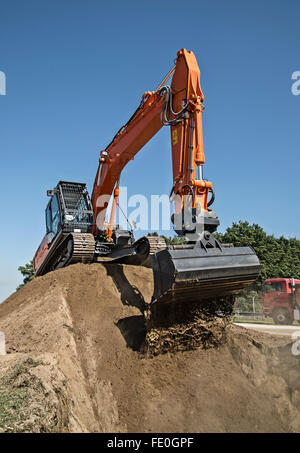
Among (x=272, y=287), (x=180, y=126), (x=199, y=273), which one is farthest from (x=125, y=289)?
(x=272, y=287)

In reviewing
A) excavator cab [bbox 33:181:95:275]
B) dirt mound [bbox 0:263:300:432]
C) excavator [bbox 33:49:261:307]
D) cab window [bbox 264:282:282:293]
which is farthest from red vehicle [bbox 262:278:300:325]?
dirt mound [bbox 0:263:300:432]

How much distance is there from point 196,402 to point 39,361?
7.14ft

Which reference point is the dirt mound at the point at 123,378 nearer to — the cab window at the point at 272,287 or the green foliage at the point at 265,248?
the cab window at the point at 272,287

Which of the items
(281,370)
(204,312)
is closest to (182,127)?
(204,312)

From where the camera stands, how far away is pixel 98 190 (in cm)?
1017

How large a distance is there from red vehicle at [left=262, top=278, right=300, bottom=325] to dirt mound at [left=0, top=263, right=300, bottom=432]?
12129 millimetres

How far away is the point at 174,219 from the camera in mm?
5785

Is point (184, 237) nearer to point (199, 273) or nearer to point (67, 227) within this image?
point (199, 273)

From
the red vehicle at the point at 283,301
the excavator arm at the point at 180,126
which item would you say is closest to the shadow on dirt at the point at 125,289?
the excavator arm at the point at 180,126

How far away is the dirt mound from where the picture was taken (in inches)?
177

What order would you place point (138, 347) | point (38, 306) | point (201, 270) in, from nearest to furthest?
point (201, 270)
point (138, 347)
point (38, 306)

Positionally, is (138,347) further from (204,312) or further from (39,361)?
(39,361)

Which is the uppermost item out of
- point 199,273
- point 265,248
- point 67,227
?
point 265,248

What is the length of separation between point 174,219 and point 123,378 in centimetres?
248
